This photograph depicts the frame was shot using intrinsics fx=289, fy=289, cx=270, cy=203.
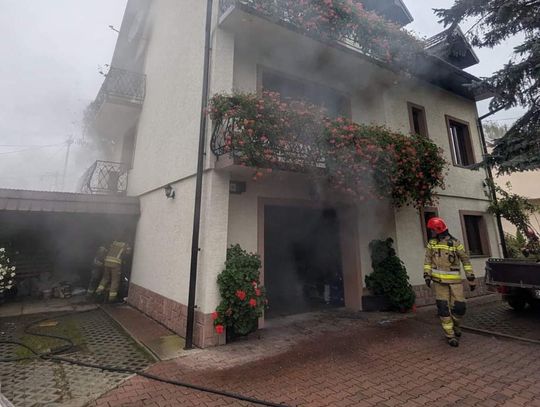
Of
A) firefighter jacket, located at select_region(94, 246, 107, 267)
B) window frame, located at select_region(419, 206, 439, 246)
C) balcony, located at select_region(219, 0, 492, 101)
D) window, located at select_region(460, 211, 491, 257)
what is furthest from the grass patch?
window, located at select_region(460, 211, 491, 257)

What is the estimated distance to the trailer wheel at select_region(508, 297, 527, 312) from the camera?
6605 millimetres

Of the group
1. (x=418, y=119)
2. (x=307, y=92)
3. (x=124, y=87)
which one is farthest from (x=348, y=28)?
(x=124, y=87)

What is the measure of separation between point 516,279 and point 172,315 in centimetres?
691

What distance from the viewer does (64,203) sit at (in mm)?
7191

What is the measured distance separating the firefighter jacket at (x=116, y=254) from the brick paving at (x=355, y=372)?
468 centimetres

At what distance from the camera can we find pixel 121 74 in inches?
352

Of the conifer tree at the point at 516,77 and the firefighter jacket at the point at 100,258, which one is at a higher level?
the conifer tree at the point at 516,77

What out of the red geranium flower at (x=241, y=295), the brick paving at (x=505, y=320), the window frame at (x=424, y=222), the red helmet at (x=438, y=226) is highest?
the window frame at (x=424, y=222)

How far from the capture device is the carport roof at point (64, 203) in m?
6.61

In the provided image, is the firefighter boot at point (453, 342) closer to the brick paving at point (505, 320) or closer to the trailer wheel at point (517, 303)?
the brick paving at point (505, 320)

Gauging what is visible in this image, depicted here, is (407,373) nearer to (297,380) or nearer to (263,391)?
(297,380)

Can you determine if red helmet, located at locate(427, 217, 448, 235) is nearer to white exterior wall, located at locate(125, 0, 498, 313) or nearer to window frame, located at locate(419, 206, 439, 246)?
white exterior wall, located at locate(125, 0, 498, 313)

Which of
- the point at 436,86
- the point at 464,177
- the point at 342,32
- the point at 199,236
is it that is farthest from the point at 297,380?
the point at 436,86

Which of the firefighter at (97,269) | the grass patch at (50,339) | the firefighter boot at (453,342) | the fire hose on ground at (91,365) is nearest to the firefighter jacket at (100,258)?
the firefighter at (97,269)
